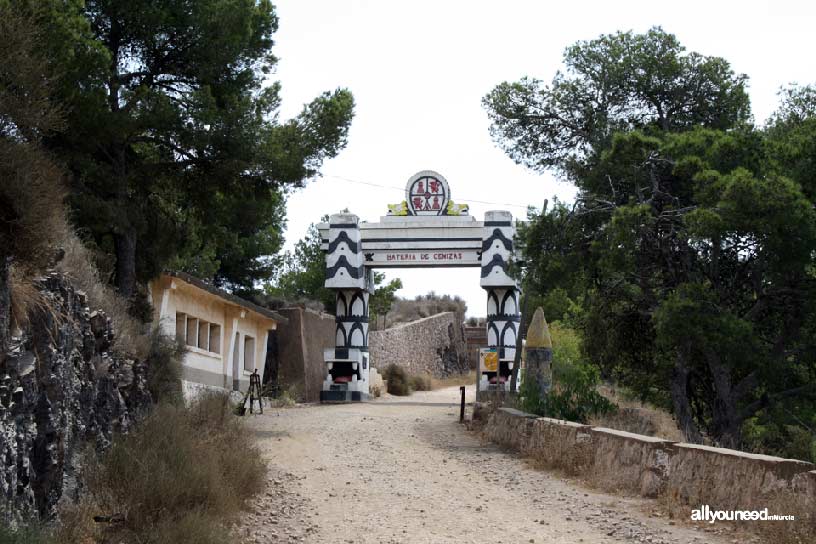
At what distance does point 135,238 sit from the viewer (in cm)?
1811

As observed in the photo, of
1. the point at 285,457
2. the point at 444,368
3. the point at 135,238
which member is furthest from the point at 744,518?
the point at 444,368

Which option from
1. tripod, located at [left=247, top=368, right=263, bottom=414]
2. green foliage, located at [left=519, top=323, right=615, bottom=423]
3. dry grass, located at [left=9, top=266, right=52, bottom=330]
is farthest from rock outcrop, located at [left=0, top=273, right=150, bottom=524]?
tripod, located at [left=247, top=368, right=263, bottom=414]

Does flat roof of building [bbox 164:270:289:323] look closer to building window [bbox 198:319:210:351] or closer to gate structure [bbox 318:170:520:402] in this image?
building window [bbox 198:319:210:351]

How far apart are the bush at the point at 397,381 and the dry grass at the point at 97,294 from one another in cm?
2734

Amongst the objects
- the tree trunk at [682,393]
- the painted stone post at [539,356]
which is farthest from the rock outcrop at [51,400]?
the tree trunk at [682,393]

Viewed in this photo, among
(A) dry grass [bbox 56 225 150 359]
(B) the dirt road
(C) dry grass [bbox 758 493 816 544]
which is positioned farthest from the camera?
(A) dry grass [bbox 56 225 150 359]

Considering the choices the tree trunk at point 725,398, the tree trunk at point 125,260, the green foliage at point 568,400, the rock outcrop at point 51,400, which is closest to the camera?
the rock outcrop at point 51,400

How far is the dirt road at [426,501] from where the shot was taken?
9.40m

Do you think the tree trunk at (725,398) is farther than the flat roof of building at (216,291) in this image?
No

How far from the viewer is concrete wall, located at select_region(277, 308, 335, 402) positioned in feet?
109

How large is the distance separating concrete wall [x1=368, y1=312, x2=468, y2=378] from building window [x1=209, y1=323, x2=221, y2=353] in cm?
1754

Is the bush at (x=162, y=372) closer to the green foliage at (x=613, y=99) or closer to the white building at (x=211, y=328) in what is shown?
the white building at (x=211, y=328)

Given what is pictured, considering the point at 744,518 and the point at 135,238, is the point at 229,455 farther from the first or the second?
the point at 135,238

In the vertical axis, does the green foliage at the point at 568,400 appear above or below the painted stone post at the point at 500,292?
below
